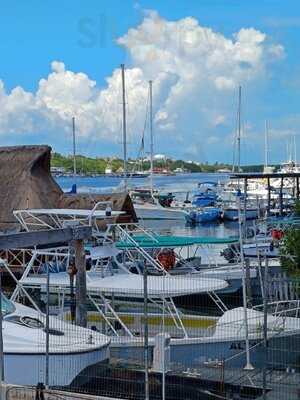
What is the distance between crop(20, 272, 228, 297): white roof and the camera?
20.2 m

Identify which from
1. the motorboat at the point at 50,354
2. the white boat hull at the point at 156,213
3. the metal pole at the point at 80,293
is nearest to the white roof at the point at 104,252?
the metal pole at the point at 80,293

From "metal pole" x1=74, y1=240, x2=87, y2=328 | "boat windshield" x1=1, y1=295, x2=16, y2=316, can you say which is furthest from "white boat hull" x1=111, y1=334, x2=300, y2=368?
"boat windshield" x1=1, y1=295, x2=16, y2=316

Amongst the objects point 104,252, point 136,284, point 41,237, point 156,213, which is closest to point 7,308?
point 41,237

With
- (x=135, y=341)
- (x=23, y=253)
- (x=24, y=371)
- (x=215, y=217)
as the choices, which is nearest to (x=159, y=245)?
(x=23, y=253)

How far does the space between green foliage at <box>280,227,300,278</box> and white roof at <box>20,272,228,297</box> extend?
1942mm

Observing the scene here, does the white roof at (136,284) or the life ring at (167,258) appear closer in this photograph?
the white roof at (136,284)

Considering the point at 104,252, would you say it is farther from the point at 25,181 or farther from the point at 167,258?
the point at 25,181

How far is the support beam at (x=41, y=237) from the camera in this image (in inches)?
585

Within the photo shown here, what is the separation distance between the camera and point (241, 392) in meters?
14.6

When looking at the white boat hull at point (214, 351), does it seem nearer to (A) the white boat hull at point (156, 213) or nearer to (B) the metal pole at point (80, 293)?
(B) the metal pole at point (80, 293)

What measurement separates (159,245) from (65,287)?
8830 mm

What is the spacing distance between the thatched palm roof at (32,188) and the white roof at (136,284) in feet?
36.2

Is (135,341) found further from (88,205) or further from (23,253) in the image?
(88,205)

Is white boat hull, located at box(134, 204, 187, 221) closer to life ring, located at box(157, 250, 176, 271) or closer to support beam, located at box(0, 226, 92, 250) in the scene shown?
life ring, located at box(157, 250, 176, 271)
